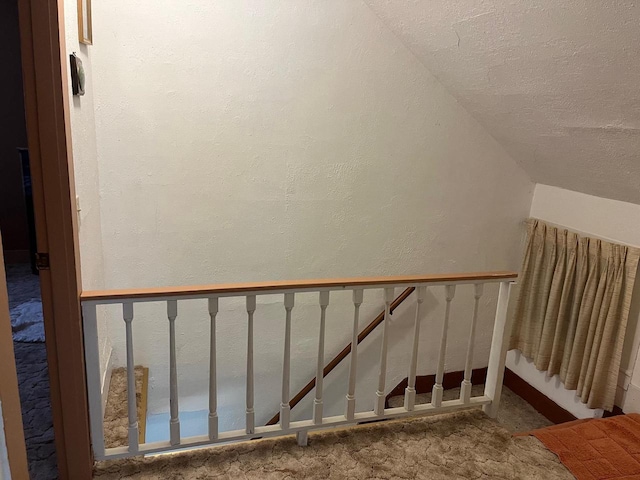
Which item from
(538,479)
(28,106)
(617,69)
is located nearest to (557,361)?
(538,479)

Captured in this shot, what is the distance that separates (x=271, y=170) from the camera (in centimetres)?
281

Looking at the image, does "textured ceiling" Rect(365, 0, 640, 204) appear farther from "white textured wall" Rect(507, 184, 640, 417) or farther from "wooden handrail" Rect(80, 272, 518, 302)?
"wooden handrail" Rect(80, 272, 518, 302)

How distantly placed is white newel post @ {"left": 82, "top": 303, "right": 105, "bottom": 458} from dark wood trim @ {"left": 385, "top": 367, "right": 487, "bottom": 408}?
84.4 inches

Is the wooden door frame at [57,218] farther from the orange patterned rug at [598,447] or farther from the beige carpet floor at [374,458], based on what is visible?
the orange patterned rug at [598,447]

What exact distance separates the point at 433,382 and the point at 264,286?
218 centimetres

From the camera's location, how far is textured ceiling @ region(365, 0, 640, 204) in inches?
69.6

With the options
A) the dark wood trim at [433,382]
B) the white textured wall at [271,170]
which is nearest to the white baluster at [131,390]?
the white textured wall at [271,170]

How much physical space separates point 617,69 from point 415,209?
1.51 meters

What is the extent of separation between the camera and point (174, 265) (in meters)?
2.79

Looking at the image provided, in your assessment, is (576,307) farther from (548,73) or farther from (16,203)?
(16,203)

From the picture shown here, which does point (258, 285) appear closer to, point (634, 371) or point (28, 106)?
point (28, 106)

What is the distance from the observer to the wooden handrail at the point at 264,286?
5.73 ft

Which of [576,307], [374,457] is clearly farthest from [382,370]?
[576,307]

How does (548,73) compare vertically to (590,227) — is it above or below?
above
